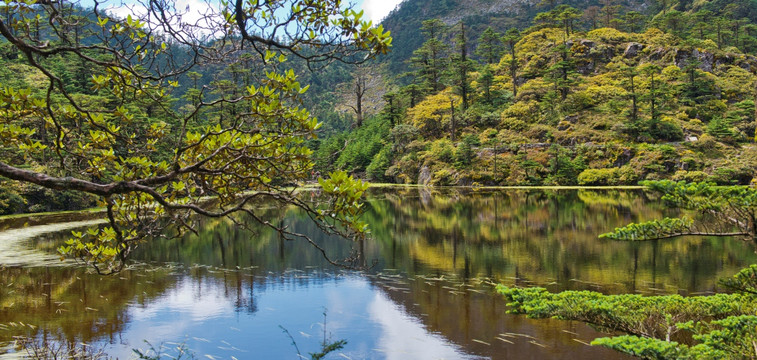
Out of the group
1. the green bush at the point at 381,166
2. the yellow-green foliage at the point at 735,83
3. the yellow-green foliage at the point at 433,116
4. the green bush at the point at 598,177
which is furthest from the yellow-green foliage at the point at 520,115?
the yellow-green foliage at the point at 735,83

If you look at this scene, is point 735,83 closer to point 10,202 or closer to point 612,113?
point 612,113

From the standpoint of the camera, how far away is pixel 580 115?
135ft

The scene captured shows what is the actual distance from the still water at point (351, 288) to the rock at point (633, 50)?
36.6 metres

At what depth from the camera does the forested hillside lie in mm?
35062

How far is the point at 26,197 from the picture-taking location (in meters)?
26.1

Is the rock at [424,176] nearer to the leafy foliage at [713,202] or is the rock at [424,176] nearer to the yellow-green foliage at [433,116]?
the yellow-green foliage at [433,116]

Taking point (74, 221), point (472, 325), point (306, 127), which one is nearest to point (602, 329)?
point (472, 325)

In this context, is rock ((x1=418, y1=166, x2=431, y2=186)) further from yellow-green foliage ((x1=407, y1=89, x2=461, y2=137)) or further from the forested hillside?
yellow-green foliage ((x1=407, y1=89, x2=461, y2=137))

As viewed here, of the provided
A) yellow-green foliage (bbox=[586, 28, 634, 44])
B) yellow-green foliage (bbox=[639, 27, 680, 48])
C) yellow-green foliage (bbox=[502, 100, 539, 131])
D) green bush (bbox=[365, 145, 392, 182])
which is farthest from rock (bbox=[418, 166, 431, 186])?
yellow-green foliage (bbox=[639, 27, 680, 48])

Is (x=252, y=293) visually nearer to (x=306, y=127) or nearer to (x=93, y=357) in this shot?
(x=93, y=357)

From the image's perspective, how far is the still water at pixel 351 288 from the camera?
7.61m

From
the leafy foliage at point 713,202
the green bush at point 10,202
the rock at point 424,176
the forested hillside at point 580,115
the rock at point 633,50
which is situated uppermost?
the rock at point 633,50

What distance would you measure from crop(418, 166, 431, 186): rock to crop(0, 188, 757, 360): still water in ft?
78.5

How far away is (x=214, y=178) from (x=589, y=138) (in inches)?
1545
